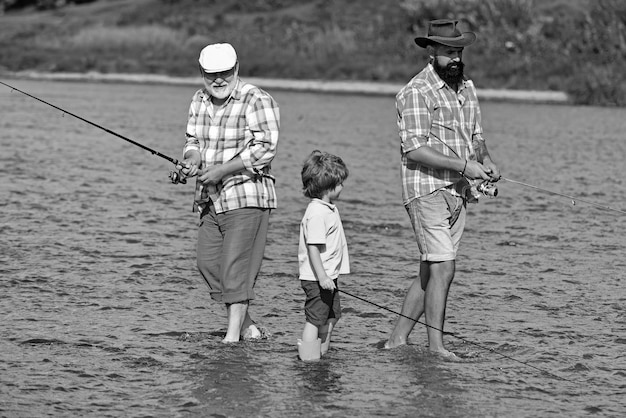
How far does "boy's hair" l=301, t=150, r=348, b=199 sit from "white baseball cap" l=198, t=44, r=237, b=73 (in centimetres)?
73

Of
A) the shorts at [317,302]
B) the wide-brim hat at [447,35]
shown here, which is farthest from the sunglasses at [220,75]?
the shorts at [317,302]

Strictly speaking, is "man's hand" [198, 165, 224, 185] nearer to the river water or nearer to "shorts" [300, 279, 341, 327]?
"shorts" [300, 279, 341, 327]

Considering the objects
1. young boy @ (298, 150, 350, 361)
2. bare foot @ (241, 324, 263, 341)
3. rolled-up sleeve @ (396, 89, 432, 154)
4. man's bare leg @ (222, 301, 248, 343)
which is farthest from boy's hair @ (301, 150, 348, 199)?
bare foot @ (241, 324, 263, 341)

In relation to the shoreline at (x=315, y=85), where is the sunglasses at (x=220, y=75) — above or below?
above

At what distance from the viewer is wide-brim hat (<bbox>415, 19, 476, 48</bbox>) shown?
23.3ft

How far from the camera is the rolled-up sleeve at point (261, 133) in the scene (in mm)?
7312

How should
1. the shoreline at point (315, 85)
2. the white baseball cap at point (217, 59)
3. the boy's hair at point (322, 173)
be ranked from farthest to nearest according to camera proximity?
1. the shoreline at point (315, 85)
2. the white baseball cap at point (217, 59)
3. the boy's hair at point (322, 173)

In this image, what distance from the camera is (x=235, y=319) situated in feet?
25.0

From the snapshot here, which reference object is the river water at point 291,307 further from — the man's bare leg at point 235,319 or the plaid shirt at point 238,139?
the plaid shirt at point 238,139

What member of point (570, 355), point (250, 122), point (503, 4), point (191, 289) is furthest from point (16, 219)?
point (503, 4)

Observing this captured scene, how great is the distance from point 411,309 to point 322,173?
3.61 ft

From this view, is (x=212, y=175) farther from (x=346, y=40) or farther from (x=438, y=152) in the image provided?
(x=346, y=40)

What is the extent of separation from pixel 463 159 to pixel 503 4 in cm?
3421

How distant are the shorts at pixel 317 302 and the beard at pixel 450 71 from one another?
4.15 ft
